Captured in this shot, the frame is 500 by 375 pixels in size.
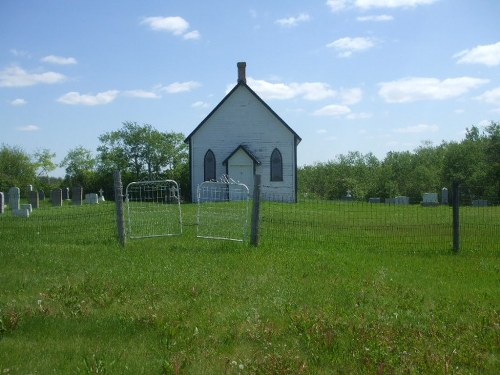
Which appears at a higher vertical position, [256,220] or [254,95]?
[254,95]

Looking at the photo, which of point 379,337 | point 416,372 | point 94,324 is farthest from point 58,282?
point 416,372

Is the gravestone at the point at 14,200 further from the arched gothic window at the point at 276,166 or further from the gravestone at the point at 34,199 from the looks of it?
the arched gothic window at the point at 276,166

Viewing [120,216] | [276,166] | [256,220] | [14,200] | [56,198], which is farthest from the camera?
[276,166]

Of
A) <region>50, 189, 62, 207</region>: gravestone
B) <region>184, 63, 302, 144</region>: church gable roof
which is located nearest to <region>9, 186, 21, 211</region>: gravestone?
<region>50, 189, 62, 207</region>: gravestone

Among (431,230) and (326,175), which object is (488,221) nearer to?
(431,230)

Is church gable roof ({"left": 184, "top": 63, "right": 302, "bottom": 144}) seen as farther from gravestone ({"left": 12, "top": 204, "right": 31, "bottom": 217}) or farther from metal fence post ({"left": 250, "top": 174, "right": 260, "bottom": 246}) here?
metal fence post ({"left": 250, "top": 174, "right": 260, "bottom": 246})

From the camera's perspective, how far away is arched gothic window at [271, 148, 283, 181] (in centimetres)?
3678

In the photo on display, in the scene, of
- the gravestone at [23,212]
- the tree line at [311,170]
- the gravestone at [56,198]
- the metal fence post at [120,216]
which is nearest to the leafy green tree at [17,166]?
the tree line at [311,170]

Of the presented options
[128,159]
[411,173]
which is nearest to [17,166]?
[128,159]

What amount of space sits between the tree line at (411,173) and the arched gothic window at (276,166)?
7.95 meters

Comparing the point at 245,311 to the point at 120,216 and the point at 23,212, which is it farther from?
the point at 23,212

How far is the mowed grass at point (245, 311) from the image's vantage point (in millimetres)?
5289

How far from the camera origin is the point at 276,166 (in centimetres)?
3688

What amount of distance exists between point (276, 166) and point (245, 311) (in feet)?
99.3
